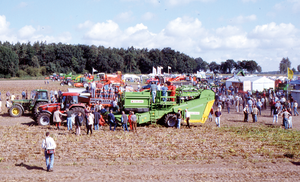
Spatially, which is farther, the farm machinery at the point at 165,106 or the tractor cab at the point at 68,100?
the tractor cab at the point at 68,100

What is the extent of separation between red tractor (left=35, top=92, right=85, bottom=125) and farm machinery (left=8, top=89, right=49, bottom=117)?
2879 mm

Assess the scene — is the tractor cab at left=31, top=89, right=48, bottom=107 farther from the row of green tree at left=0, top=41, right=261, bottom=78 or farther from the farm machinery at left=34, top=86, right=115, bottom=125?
the row of green tree at left=0, top=41, right=261, bottom=78

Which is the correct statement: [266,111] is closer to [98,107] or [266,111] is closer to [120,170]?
[98,107]

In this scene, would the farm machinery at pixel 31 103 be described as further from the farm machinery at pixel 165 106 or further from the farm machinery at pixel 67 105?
the farm machinery at pixel 165 106

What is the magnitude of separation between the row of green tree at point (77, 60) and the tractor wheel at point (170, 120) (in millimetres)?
77077

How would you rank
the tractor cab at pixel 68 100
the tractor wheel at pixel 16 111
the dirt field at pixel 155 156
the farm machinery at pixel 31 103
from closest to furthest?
the dirt field at pixel 155 156
the tractor cab at pixel 68 100
the farm machinery at pixel 31 103
the tractor wheel at pixel 16 111

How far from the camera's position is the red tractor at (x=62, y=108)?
17.0 m

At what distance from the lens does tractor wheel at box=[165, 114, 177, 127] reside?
17031 mm

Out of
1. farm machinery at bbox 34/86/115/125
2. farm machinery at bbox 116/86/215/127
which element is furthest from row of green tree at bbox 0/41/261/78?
farm machinery at bbox 116/86/215/127

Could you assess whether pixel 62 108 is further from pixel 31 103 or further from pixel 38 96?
pixel 31 103

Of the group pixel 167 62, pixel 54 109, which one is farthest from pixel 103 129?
pixel 167 62

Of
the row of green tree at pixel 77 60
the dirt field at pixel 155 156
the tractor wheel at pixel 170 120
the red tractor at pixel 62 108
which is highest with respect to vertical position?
the row of green tree at pixel 77 60

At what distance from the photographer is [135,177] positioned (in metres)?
8.61

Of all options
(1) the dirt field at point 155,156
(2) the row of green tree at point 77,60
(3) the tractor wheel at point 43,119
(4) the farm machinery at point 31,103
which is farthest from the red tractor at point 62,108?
(2) the row of green tree at point 77,60
